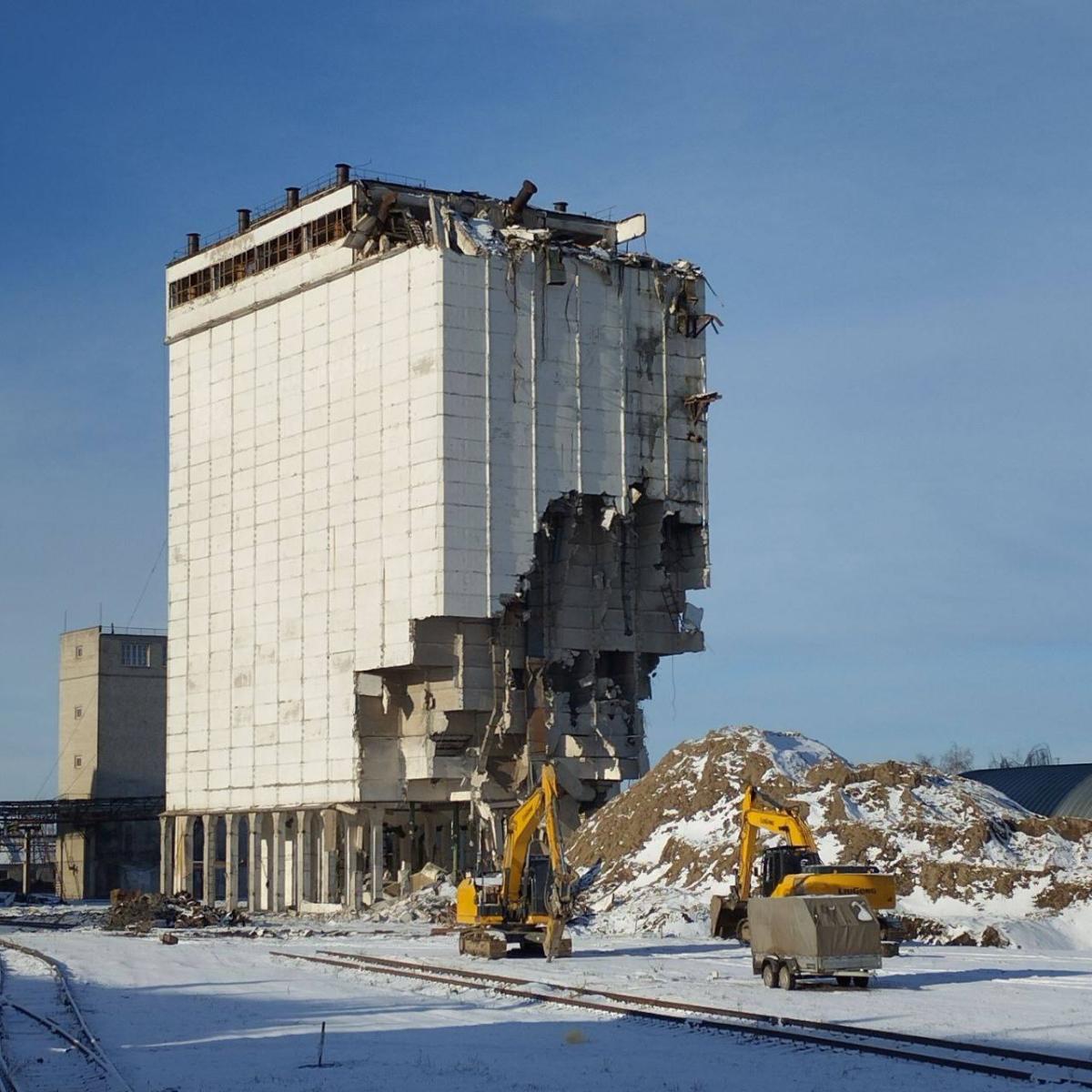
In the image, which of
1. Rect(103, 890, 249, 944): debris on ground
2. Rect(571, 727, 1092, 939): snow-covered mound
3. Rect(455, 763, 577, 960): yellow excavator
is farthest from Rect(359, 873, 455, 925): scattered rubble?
Rect(455, 763, 577, 960): yellow excavator

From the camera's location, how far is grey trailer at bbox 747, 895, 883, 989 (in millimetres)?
30469

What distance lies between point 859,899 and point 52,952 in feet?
80.0

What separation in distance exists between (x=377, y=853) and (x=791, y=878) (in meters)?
41.3

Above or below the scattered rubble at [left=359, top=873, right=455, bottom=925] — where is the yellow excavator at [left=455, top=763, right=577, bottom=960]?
above

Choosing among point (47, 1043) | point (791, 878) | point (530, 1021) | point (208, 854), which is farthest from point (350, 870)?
point (47, 1043)

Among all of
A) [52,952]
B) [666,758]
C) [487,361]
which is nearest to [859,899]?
[52,952]

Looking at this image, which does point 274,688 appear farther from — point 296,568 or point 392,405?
point 392,405

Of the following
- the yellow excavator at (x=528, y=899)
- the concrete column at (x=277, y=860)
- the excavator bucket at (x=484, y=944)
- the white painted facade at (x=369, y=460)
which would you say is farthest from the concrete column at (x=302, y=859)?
the yellow excavator at (x=528, y=899)

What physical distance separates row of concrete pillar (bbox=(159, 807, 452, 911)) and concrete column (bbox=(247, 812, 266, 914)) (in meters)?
0.04

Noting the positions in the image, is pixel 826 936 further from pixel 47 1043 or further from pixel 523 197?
pixel 523 197

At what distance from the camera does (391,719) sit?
237 feet

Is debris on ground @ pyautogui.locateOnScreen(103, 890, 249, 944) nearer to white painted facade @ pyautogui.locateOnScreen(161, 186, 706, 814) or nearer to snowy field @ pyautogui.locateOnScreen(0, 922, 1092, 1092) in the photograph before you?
white painted facade @ pyautogui.locateOnScreen(161, 186, 706, 814)

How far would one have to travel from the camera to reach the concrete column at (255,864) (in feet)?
262

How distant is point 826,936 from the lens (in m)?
30.5
